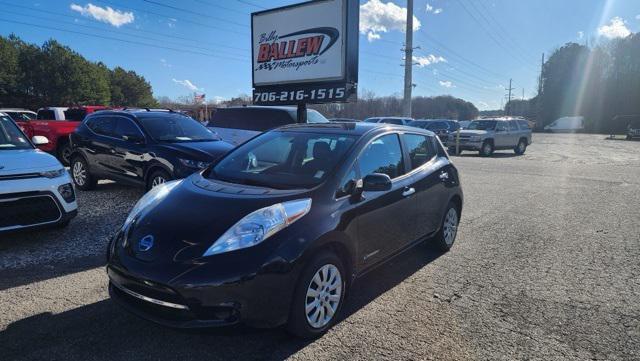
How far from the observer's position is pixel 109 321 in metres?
3.36

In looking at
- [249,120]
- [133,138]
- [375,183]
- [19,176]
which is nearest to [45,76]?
[249,120]

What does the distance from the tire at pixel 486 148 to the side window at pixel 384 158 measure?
1823 cm

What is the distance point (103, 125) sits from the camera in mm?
8305

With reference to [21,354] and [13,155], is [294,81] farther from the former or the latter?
[21,354]

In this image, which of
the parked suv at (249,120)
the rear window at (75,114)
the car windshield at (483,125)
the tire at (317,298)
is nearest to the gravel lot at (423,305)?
the tire at (317,298)

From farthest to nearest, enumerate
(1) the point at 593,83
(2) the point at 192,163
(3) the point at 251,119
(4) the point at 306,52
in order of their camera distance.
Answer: (1) the point at 593,83, (3) the point at 251,119, (4) the point at 306,52, (2) the point at 192,163

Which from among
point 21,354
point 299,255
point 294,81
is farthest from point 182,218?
point 294,81

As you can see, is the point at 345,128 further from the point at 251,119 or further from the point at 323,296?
the point at 251,119

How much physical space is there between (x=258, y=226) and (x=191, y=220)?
52cm

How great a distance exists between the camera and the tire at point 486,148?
21.1 m

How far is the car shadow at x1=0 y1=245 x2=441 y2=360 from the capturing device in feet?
9.51

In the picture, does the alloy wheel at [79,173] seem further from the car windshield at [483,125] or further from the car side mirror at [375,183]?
the car windshield at [483,125]

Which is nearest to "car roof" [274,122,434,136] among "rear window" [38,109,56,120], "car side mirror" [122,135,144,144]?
"car side mirror" [122,135,144,144]

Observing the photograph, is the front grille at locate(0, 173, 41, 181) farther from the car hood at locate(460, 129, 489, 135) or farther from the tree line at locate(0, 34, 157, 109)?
the tree line at locate(0, 34, 157, 109)
